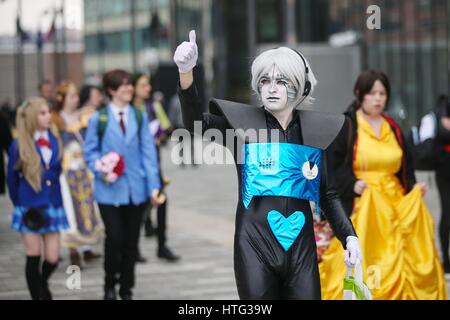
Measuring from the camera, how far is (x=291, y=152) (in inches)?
167

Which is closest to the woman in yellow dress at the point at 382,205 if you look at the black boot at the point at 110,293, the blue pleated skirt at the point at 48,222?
the black boot at the point at 110,293

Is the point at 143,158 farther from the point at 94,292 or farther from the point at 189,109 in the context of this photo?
the point at 189,109

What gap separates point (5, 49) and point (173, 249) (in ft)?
196

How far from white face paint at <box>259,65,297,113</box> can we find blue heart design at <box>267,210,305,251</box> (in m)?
0.49

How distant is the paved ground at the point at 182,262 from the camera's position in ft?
26.6

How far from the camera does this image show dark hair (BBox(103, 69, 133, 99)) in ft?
25.1

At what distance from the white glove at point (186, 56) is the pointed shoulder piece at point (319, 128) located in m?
0.64

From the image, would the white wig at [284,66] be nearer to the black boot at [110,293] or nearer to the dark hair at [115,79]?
the dark hair at [115,79]

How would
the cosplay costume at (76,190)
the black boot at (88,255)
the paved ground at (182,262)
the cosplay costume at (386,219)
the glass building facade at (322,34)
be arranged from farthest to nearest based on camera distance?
1. the glass building facade at (322,34)
2. the black boot at (88,255)
3. the cosplay costume at (76,190)
4. the paved ground at (182,262)
5. the cosplay costume at (386,219)

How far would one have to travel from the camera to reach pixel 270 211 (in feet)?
13.8

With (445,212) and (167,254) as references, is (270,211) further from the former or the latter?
(167,254)

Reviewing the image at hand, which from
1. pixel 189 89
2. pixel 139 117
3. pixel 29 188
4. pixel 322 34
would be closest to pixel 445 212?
pixel 139 117

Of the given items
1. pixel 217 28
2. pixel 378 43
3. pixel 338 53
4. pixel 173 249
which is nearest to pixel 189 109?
pixel 173 249

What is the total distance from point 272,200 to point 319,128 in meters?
0.42
